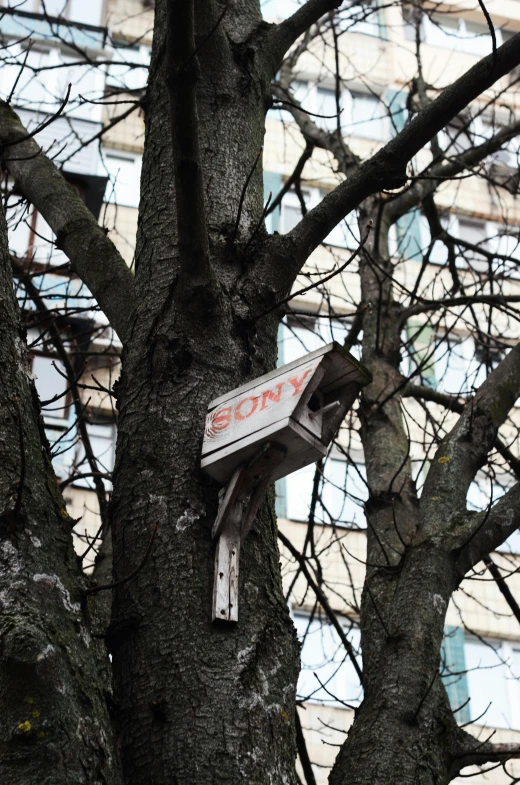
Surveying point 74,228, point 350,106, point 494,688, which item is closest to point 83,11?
point 350,106

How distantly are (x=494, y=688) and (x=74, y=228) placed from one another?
873 centimetres

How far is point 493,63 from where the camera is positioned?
279cm

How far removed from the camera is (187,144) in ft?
7.93

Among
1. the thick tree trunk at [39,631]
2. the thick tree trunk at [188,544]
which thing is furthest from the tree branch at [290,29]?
the thick tree trunk at [39,631]

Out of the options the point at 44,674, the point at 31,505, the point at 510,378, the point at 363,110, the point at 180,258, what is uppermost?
the point at 363,110

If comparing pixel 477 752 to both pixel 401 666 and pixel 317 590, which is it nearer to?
pixel 401 666

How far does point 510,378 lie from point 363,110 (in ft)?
40.0

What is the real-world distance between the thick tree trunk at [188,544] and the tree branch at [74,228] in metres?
0.14

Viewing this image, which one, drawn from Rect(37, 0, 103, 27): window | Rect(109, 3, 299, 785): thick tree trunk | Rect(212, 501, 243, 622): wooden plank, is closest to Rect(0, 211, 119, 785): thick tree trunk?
Rect(109, 3, 299, 785): thick tree trunk

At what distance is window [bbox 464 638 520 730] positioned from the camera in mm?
10375

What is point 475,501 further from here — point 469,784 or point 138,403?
point 138,403

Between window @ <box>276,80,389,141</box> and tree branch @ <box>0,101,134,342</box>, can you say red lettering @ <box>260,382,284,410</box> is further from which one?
window @ <box>276,80,389,141</box>

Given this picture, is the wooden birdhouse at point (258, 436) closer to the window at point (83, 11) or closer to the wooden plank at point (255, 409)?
the wooden plank at point (255, 409)

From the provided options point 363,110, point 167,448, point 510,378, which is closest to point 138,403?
point 167,448
